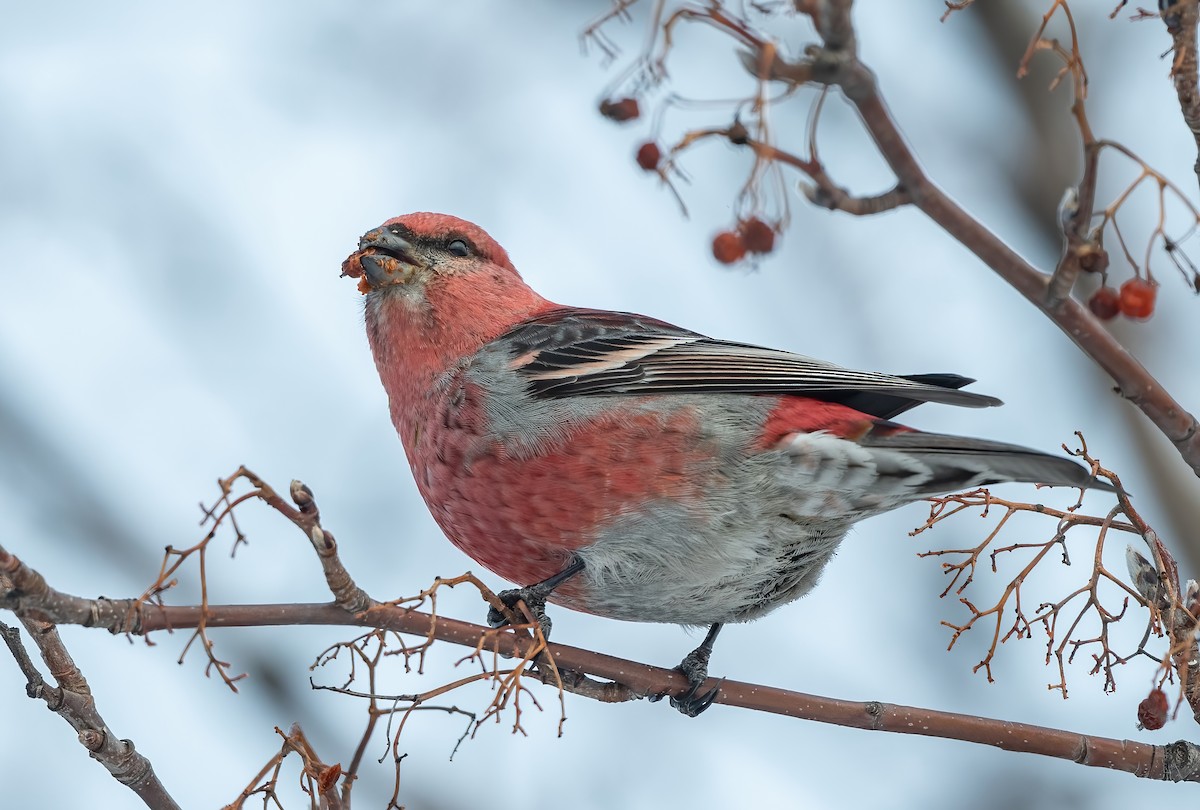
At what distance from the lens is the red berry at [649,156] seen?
2213mm

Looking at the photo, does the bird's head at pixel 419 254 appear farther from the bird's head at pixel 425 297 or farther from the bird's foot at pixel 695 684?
the bird's foot at pixel 695 684

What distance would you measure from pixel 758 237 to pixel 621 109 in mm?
356

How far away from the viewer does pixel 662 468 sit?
3.33 metres

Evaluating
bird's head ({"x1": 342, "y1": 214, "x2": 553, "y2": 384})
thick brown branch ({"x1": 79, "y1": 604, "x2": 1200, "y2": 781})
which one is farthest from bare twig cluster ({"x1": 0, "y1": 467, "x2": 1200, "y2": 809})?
bird's head ({"x1": 342, "y1": 214, "x2": 553, "y2": 384})

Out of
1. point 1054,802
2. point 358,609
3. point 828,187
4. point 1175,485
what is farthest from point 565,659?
point 1054,802

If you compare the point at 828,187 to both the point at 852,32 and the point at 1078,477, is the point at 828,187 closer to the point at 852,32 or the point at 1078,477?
the point at 852,32

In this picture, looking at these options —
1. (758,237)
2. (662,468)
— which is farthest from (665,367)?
(758,237)

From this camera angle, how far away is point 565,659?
261 centimetres

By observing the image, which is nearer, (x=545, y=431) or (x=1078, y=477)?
(x=1078, y=477)

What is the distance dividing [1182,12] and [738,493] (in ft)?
5.87

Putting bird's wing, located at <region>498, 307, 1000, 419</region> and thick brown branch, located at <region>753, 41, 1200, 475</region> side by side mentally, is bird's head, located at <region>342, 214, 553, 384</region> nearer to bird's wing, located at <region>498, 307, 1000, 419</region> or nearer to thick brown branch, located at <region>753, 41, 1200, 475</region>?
bird's wing, located at <region>498, 307, 1000, 419</region>

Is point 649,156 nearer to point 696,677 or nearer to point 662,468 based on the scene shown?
point 662,468

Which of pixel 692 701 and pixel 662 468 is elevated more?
pixel 662 468

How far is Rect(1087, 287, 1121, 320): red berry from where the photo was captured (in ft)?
7.07
